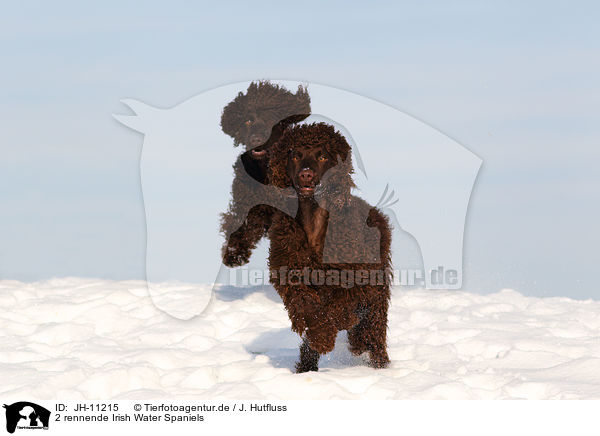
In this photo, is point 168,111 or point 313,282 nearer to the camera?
point 313,282

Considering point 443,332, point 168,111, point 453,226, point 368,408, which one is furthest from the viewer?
point 443,332

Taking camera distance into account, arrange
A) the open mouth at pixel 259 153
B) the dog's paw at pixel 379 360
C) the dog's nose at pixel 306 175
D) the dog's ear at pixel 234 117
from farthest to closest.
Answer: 1. the open mouth at pixel 259 153
2. the dog's ear at pixel 234 117
3. the dog's paw at pixel 379 360
4. the dog's nose at pixel 306 175

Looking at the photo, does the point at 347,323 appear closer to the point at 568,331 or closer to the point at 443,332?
the point at 443,332

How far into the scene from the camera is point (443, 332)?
22.7 ft

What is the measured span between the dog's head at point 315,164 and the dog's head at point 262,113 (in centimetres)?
181

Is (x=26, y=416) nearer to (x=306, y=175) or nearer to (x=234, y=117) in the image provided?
(x=306, y=175)

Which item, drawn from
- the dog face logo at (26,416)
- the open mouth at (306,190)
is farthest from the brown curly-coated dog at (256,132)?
the dog face logo at (26,416)

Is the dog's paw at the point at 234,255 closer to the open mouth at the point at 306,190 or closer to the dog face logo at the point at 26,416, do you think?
the open mouth at the point at 306,190

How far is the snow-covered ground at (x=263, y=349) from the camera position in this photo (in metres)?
5.03

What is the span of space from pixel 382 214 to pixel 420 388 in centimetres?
131

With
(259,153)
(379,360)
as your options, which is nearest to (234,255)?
(259,153)

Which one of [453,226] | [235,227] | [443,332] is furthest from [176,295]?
[453,226]

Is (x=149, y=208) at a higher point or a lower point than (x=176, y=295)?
higher

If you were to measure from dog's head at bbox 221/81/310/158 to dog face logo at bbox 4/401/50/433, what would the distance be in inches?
123
